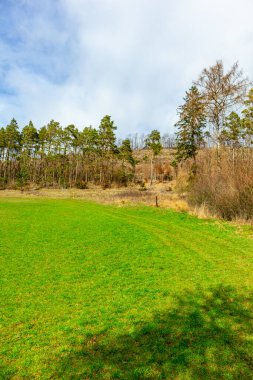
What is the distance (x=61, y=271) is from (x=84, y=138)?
2473 inches

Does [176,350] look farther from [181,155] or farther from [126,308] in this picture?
[181,155]

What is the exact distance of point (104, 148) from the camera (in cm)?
6431

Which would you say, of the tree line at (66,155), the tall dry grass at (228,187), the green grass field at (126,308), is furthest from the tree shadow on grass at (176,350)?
the tree line at (66,155)

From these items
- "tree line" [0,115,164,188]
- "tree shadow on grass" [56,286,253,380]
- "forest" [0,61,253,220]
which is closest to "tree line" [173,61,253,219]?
"forest" [0,61,253,220]

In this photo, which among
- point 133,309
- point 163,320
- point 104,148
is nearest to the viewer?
point 163,320

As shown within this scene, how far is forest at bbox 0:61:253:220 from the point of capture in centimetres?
1856

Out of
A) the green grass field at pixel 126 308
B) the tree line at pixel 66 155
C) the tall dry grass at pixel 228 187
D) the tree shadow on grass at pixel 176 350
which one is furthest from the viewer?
the tree line at pixel 66 155

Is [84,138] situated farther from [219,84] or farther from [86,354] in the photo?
[86,354]

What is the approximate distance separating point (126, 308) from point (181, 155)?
37.4 metres

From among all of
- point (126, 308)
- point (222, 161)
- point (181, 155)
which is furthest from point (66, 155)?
point (126, 308)

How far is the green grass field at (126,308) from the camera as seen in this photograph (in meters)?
4.30

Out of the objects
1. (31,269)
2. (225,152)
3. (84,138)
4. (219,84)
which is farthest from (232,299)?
(84,138)

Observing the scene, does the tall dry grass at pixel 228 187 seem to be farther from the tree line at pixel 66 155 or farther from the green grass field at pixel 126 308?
the tree line at pixel 66 155

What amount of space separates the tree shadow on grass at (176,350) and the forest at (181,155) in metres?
12.5
